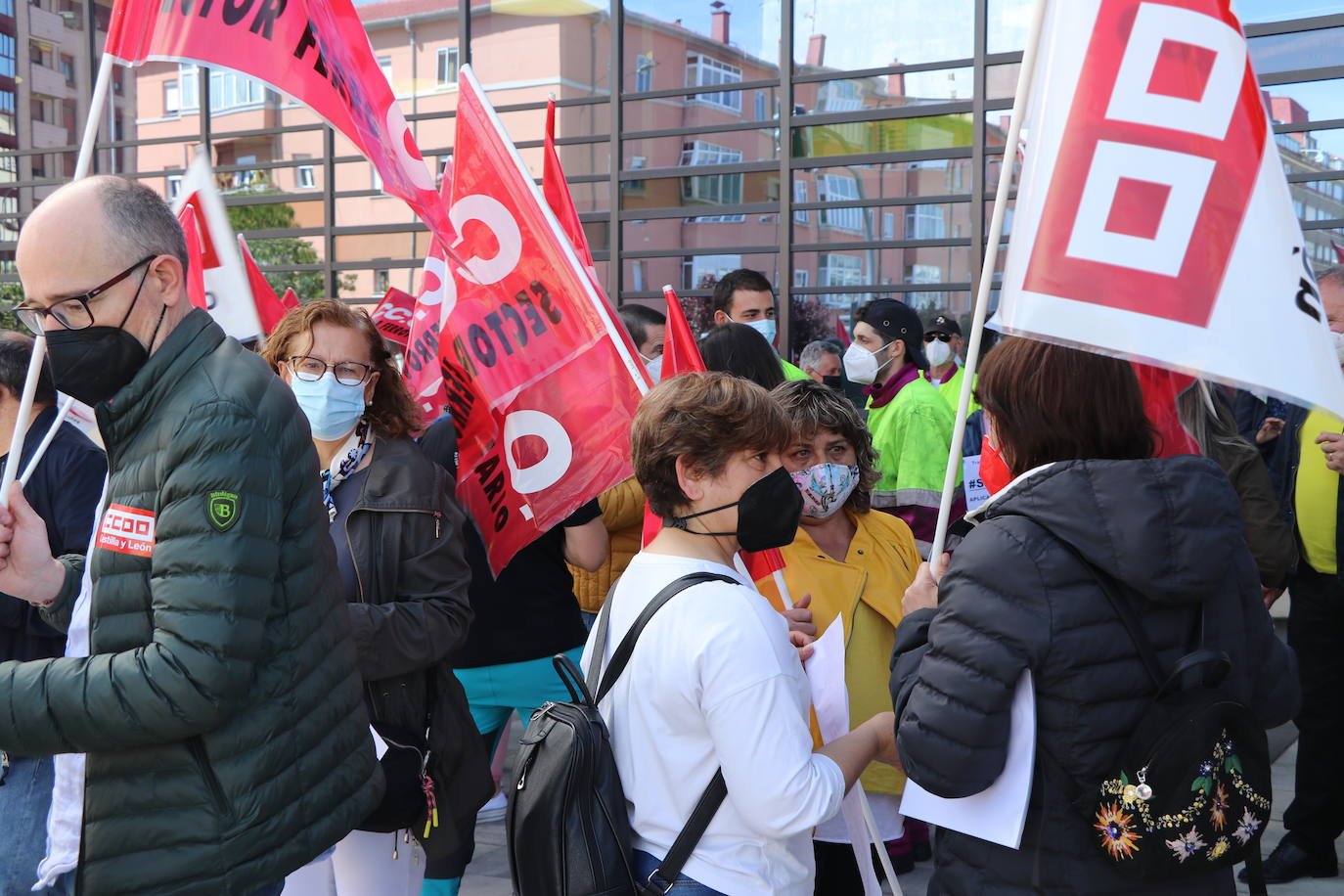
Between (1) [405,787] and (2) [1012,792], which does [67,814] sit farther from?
(2) [1012,792]

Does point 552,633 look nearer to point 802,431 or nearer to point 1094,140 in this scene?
point 802,431

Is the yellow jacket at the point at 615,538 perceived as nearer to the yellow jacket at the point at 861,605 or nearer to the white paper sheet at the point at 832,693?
the yellow jacket at the point at 861,605

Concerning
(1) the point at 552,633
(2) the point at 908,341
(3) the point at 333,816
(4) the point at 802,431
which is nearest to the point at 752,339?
(4) the point at 802,431

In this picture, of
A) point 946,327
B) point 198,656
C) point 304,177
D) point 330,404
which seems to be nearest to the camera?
point 198,656

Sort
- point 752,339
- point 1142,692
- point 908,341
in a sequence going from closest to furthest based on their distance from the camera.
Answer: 1. point 1142,692
2. point 752,339
3. point 908,341

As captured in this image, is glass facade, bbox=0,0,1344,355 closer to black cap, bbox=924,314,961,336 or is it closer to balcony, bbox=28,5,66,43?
black cap, bbox=924,314,961,336

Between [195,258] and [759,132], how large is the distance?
576 centimetres

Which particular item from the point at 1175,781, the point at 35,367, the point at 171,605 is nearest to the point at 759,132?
the point at 35,367

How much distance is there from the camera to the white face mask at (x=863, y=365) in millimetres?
6641

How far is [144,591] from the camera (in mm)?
2055

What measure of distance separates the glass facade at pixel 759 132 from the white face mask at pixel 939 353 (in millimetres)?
789

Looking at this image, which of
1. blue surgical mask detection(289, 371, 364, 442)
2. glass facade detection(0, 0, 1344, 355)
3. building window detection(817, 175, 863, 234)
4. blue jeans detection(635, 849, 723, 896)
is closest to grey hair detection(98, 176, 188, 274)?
blue surgical mask detection(289, 371, 364, 442)

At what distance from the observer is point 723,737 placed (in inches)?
88.1

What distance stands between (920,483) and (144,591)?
13.6 feet
